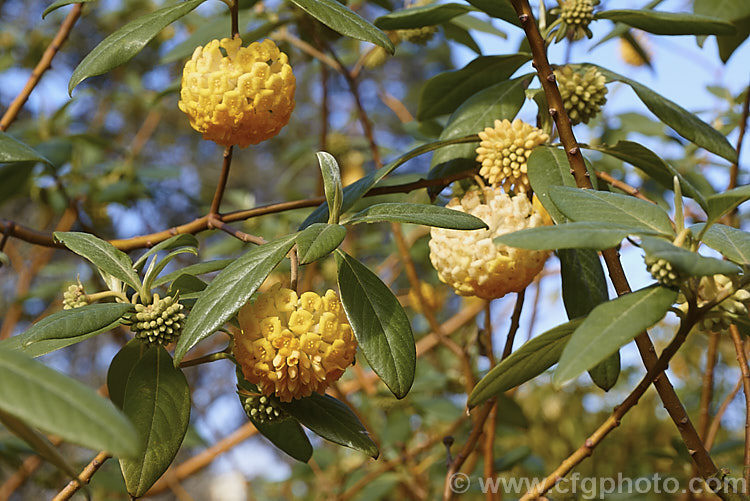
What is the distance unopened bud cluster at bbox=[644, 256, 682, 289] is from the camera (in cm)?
54

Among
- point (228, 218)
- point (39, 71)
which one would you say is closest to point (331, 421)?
point (228, 218)

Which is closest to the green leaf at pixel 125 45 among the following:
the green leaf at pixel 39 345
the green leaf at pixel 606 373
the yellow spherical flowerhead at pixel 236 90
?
the yellow spherical flowerhead at pixel 236 90

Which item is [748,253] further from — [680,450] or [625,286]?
[680,450]

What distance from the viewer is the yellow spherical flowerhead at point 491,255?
756mm

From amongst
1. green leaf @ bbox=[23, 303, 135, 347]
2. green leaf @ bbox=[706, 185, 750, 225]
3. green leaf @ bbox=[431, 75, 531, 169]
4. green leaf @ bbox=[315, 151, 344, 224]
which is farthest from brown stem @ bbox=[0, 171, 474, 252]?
green leaf @ bbox=[706, 185, 750, 225]

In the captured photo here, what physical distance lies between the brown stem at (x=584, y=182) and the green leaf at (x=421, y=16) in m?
0.20

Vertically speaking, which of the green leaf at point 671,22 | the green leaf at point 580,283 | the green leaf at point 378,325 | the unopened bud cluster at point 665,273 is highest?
the green leaf at point 671,22

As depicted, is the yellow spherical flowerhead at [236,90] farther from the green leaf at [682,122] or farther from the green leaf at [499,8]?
the green leaf at [682,122]

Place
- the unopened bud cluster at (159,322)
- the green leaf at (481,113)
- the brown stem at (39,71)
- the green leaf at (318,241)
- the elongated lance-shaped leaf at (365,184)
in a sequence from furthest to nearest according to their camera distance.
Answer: the brown stem at (39,71)
the green leaf at (481,113)
the elongated lance-shaped leaf at (365,184)
the unopened bud cluster at (159,322)
the green leaf at (318,241)

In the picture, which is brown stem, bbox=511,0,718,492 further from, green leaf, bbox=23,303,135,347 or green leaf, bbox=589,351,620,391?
green leaf, bbox=23,303,135,347

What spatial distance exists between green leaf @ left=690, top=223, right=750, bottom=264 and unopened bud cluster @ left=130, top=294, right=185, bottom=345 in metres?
0.51

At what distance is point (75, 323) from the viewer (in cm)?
62

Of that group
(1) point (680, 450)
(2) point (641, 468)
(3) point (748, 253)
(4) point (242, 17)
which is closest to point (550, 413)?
(2) point (641, 468)

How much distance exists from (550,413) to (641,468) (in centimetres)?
55
